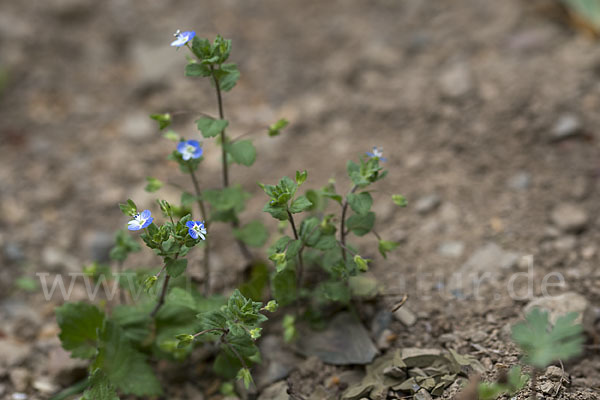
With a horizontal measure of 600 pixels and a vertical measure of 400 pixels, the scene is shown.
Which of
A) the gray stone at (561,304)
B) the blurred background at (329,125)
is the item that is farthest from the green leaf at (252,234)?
the gray stone at (561,304)

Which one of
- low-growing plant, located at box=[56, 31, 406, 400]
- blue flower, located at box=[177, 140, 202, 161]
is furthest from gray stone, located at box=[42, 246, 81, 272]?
blue flower, located at box=[177, 140, 202, 161]

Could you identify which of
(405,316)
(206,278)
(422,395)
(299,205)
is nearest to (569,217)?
(405,316)

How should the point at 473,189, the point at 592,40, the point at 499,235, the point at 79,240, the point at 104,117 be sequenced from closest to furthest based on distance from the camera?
the point at 499,235
the point at 473,189
the point at 79,240
the point at 592,40
the point at 104,117

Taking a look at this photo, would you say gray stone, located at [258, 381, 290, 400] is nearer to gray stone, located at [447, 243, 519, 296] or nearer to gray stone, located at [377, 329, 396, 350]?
gray stone, located at [377, 329, 396, 350]

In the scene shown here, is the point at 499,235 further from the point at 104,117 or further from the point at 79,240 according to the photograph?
the point at 104,117

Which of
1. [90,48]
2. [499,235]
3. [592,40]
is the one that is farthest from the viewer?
[90,48]

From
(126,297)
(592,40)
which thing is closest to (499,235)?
(592,40)

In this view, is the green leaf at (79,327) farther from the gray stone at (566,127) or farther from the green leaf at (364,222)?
the gray stone at (566,127)

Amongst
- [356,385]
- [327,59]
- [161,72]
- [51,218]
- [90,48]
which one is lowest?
[356,385]
